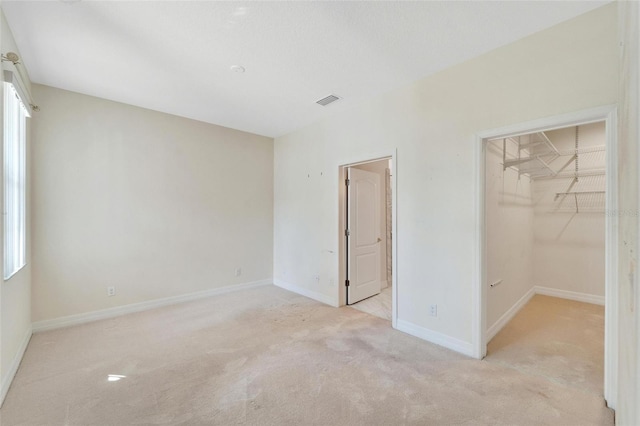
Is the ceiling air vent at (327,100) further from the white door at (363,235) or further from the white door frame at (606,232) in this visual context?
the white door frame at (606,232)

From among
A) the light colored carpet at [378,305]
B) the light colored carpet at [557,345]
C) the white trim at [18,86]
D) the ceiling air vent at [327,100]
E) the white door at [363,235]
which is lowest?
the light colored carpet at [378,305]

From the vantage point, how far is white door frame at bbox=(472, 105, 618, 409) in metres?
1.75

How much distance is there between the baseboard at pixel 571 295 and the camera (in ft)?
12.5

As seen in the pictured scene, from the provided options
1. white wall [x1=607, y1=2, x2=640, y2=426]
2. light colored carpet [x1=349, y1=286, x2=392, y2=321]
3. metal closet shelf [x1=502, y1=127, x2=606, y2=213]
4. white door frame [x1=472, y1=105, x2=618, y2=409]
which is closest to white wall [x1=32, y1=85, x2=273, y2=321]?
light colored carpet [x1=349, y1=286, x2=392, y2=321]

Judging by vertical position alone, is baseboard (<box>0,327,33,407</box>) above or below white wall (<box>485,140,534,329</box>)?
below

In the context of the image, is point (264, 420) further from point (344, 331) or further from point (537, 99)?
point (537, 99)

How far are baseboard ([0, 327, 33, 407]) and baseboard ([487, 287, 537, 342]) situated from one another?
13.4 ft

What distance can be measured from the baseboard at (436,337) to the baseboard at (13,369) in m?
→ 3.31

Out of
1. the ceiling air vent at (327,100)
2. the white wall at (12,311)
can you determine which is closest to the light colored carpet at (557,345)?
the ceiling air vent at (327,100)

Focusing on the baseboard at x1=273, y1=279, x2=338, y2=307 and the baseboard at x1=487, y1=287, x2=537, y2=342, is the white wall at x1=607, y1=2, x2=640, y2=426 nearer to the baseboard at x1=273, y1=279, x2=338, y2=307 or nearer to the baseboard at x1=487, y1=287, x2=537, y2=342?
the baseboard at x1=487, y1=287, x2=537, y2=342

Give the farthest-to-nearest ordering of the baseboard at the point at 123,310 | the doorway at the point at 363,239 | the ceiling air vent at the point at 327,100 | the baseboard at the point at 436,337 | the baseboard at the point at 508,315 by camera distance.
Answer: the doorway at the point at 363,239, the ceiling air vent at the point at 327,100, the baseboard at the point at 123,310, the baseboard at the point at 508,315, the baseboard at the point at 436,337

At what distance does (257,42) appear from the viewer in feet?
7.16

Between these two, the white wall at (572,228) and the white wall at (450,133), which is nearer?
the white wall at (450,133)

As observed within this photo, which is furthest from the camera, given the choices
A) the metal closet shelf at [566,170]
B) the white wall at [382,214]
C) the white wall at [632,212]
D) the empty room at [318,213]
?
the white wall at [382,214]
